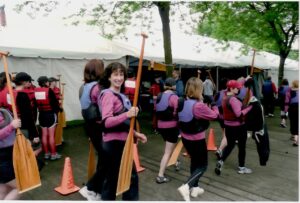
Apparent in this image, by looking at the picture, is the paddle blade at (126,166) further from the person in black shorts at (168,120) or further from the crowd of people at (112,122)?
the person in black shorts at (168,120)

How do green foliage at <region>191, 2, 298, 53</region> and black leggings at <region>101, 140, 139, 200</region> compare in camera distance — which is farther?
green foliage at <region>191, 2, 298, 53</region>

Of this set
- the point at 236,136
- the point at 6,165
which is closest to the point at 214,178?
the point at 236,136

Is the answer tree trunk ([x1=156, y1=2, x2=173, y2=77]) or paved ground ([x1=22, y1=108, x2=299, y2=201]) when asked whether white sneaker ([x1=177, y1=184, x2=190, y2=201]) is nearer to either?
paved ground ([x1=22, y1=108, x2=299, y2=201])

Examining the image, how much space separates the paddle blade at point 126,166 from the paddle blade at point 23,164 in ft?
3.60

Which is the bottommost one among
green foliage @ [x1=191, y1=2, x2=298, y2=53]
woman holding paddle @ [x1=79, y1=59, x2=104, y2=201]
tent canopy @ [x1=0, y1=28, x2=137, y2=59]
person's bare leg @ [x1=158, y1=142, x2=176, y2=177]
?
person's bare leg @ [x1=158, y1=142, x2=176, y2=177]

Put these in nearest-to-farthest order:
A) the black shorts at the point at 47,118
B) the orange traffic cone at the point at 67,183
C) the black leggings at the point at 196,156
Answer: the black leggings at the point at 196,156 → the orange traffic cone at the point at 67,183 → the black shorts at the point at 47,118

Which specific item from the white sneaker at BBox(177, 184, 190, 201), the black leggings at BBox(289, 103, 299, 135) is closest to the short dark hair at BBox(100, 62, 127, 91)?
the white sneaker at BBox(177, 184, 190, 201)

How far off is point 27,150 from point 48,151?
9.53 feet

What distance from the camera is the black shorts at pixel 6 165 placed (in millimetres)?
3250

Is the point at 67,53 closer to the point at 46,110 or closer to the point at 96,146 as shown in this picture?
the point at 46,110

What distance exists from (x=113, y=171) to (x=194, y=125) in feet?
4.60

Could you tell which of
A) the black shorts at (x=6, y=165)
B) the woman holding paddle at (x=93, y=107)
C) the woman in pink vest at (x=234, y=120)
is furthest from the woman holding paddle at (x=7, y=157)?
the woman in pink vest at (x=234, y=120)

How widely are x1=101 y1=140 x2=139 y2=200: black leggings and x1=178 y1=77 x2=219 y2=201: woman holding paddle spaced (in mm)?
1000

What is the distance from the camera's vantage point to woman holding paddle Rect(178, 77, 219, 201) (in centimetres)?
407
